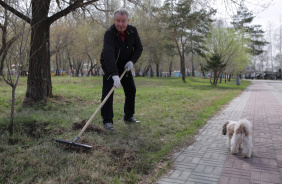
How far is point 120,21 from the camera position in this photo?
13.6 ft

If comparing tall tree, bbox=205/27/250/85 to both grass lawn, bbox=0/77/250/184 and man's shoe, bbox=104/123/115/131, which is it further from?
man's shoe, bbox=104/123/115/131

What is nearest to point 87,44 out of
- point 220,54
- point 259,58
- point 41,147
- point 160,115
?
point 220,54

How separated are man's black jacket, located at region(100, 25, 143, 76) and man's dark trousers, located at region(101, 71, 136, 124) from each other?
0.22m

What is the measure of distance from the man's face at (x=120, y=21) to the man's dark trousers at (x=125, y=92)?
932mm

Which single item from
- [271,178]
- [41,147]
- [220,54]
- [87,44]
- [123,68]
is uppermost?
[87,44]

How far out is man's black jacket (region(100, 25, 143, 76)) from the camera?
4.08 meters

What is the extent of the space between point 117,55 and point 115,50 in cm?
12

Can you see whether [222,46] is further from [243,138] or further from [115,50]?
[243,138]

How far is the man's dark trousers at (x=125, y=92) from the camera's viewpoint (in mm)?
4391

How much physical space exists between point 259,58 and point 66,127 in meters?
74.4

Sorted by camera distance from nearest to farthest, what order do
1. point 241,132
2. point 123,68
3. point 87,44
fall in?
point 241,132 < point 123,68 < point 87,44

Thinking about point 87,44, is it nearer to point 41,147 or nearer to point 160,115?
point 160,115

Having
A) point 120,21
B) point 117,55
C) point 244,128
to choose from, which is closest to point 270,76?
point 244,128

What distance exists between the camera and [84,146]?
3.17 m
